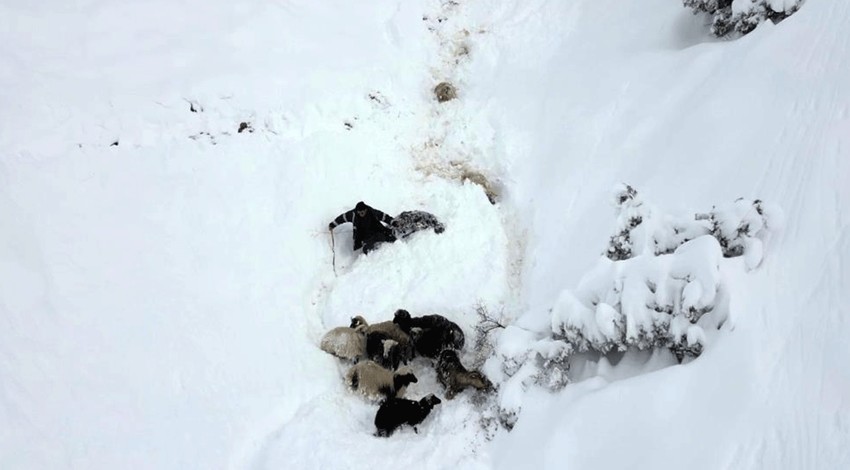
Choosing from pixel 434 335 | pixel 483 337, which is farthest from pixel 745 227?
pixel 434 335

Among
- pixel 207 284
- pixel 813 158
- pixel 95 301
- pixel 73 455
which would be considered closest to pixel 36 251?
pixel 95 301

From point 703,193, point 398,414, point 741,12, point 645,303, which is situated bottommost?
point 398,414

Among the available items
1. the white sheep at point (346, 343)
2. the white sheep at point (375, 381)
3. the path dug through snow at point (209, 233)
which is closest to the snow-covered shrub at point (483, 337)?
the path dug through snow at point (209, 233)

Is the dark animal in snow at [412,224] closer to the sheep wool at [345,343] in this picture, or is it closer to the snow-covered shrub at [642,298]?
the sheep wool at [345,343]

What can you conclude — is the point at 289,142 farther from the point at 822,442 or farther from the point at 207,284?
the point at 822,442

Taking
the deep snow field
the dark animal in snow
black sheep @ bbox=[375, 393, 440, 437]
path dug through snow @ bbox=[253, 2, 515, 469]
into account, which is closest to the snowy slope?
the deep snow field

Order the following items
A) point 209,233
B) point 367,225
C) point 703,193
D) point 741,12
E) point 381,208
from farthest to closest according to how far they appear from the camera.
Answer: point 381,208 < point 741,12 < point 367,225 < point 209,233 < point 703,193

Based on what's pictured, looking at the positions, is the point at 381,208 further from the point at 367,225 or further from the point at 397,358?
the point at 397,358
